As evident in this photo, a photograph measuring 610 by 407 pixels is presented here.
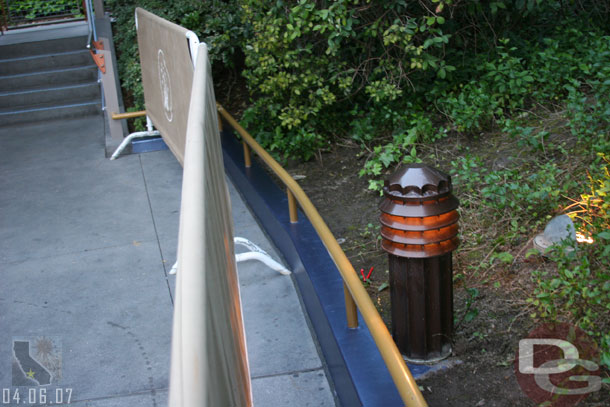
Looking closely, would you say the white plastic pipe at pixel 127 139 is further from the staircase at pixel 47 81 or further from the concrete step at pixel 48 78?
the concrete step at pixel 48 78

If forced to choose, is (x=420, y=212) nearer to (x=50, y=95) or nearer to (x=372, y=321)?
(x=372, y=321)

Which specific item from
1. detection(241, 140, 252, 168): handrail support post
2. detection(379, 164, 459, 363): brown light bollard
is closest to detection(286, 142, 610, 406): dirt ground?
detection(379, 164, 459, 363): brown light bollard

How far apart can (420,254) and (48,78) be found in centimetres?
966

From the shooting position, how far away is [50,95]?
34.7ft

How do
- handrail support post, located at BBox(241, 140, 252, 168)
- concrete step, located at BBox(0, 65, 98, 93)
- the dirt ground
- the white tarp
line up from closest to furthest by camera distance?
1. the white tarp
2. the dirt ground
3. handrail support post, located at BBox(241, 140, 252, 168)
4. concrete step, located at BBox(0, 65, 98, 93)

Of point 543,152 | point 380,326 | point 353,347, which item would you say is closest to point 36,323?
point 353,347

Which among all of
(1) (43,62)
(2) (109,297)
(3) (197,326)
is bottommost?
(2) (109,297)

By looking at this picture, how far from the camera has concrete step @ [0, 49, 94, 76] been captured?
11.2 meters

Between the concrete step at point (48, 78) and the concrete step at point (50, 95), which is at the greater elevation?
Answer: the concrete step at point (48, 78)

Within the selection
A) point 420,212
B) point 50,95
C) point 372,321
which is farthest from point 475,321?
point 50,95

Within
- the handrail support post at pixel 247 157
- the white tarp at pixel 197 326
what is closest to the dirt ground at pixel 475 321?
the handrail support post at pixel 247 157

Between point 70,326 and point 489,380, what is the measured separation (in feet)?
8.75

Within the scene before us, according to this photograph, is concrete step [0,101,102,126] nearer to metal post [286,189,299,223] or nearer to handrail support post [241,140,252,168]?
handrail support post [241,140,252,168]

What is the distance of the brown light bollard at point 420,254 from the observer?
284cm
